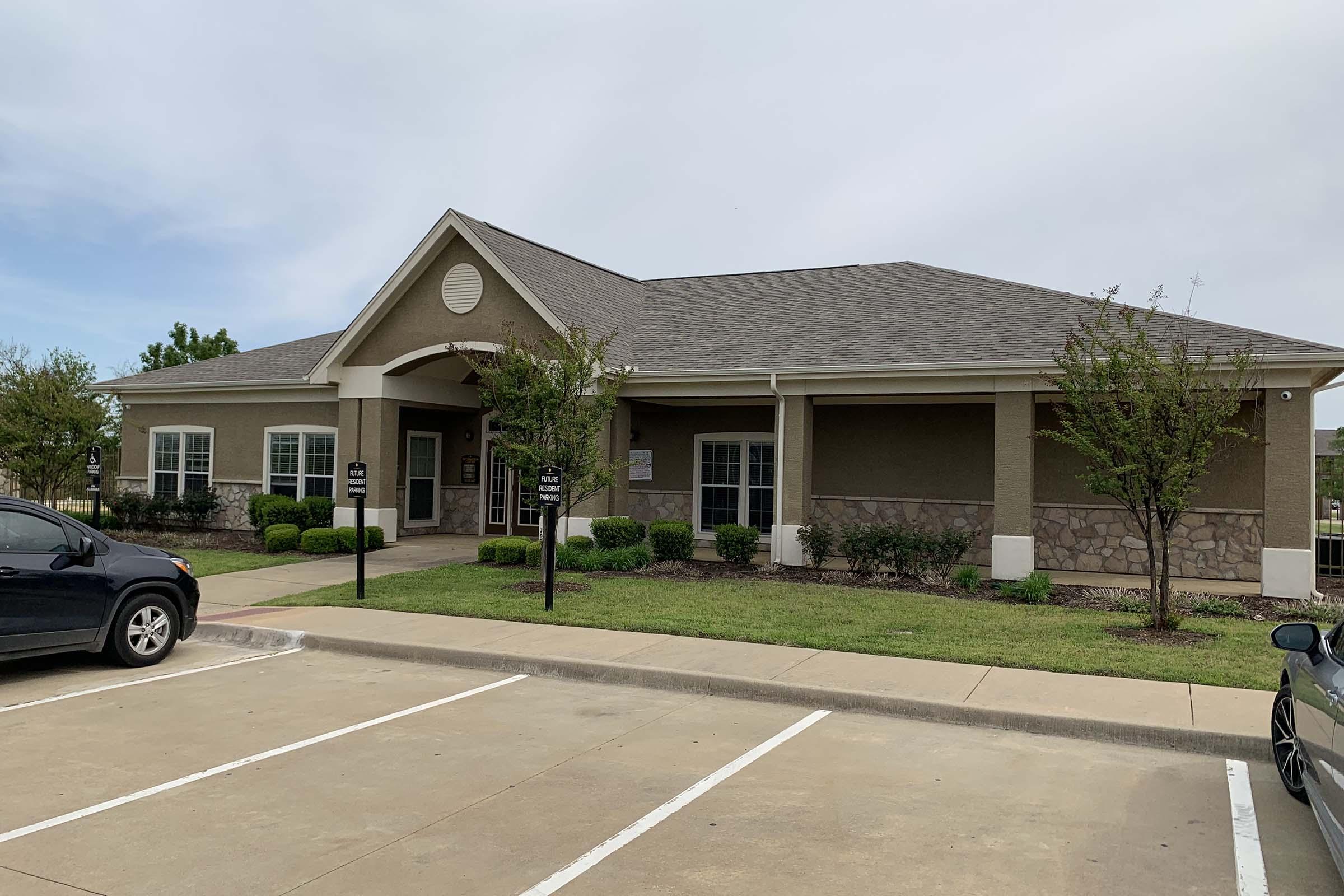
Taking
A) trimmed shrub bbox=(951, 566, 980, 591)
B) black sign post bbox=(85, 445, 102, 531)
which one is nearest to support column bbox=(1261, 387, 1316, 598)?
trimmed shrub bbox=(951, 566, 980, 591)

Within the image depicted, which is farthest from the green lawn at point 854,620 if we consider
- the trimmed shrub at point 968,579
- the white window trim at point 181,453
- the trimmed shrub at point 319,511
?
the white window trim at point 181,453

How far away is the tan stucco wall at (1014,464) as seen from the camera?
14758 mm

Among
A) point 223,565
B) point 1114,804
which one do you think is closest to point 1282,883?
point 1114,804

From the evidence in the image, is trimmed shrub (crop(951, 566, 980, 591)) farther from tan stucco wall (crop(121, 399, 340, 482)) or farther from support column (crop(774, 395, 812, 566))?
tan stucco wall (crop(121, 399, 340, 482))

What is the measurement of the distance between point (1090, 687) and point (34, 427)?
832 inches

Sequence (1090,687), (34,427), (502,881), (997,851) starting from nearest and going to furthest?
(502,881) → (997,851) → (1090,687) → (34,427)

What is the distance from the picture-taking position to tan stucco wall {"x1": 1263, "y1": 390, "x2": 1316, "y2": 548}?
13211 mm

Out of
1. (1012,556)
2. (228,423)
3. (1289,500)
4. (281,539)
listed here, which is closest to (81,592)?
(281,539)

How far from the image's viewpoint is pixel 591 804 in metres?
5.70

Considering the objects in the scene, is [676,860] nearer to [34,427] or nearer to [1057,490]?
[1057,490]

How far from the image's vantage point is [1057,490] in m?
16.7

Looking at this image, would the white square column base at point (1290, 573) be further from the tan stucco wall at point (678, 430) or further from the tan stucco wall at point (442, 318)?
the tan stucco wall at point (442, 318)

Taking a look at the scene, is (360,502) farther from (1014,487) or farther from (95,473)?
(1014,487)

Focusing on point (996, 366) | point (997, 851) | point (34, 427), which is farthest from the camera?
point (34, 427)
